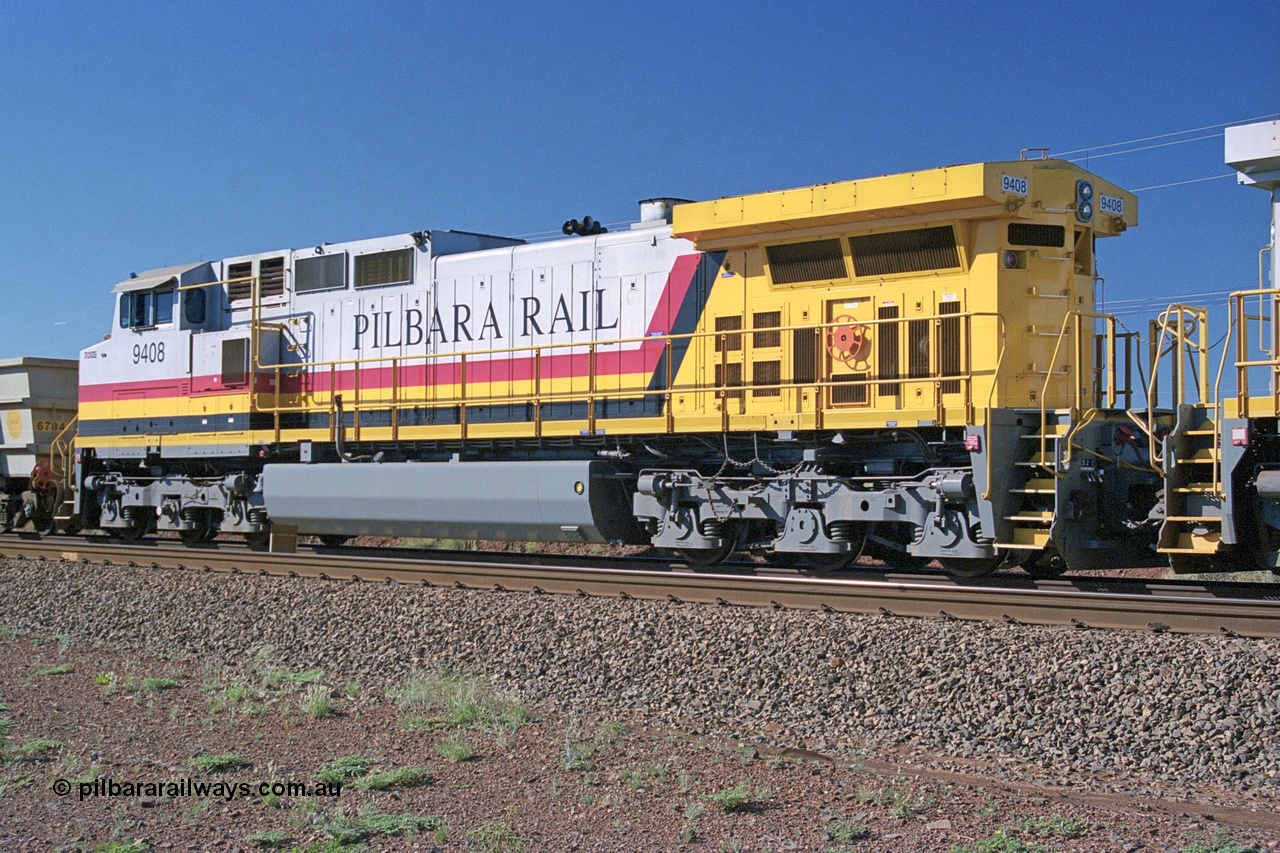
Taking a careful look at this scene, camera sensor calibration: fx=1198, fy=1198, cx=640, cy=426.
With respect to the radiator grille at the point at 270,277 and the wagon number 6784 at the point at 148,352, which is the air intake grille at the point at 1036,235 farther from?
the wagon number 6784 at the point at 148,352

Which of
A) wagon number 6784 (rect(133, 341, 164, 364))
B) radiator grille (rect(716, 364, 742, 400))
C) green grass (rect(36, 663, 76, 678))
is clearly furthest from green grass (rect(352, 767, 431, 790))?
wagon number 6784 (rect(133, 341, 164, 364))

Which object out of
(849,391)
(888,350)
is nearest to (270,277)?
(849,391)

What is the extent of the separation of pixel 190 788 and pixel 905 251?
302 inches

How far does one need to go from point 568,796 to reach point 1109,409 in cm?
612

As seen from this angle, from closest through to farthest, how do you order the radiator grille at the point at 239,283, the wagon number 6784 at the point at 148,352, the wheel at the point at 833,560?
the wheel at the point at 833,560
the radiator grille at the point at 239,283
the wagon number 6784 at the point at 148,352

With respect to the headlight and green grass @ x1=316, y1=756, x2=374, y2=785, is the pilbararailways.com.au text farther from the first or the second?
the headlight

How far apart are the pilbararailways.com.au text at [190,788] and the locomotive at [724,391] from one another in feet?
18.5

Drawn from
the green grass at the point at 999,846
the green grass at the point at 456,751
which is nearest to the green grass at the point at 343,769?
the green grass at the point at 456,751

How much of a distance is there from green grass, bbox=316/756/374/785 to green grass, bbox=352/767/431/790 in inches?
4.1

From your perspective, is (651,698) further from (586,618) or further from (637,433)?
(637,433)

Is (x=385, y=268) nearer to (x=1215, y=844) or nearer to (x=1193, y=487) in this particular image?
(x=1193, y=487)

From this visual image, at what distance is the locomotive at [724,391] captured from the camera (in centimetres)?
1005

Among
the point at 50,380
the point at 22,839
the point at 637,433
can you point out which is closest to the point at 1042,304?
the point at 637,433

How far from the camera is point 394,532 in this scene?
547 inches
